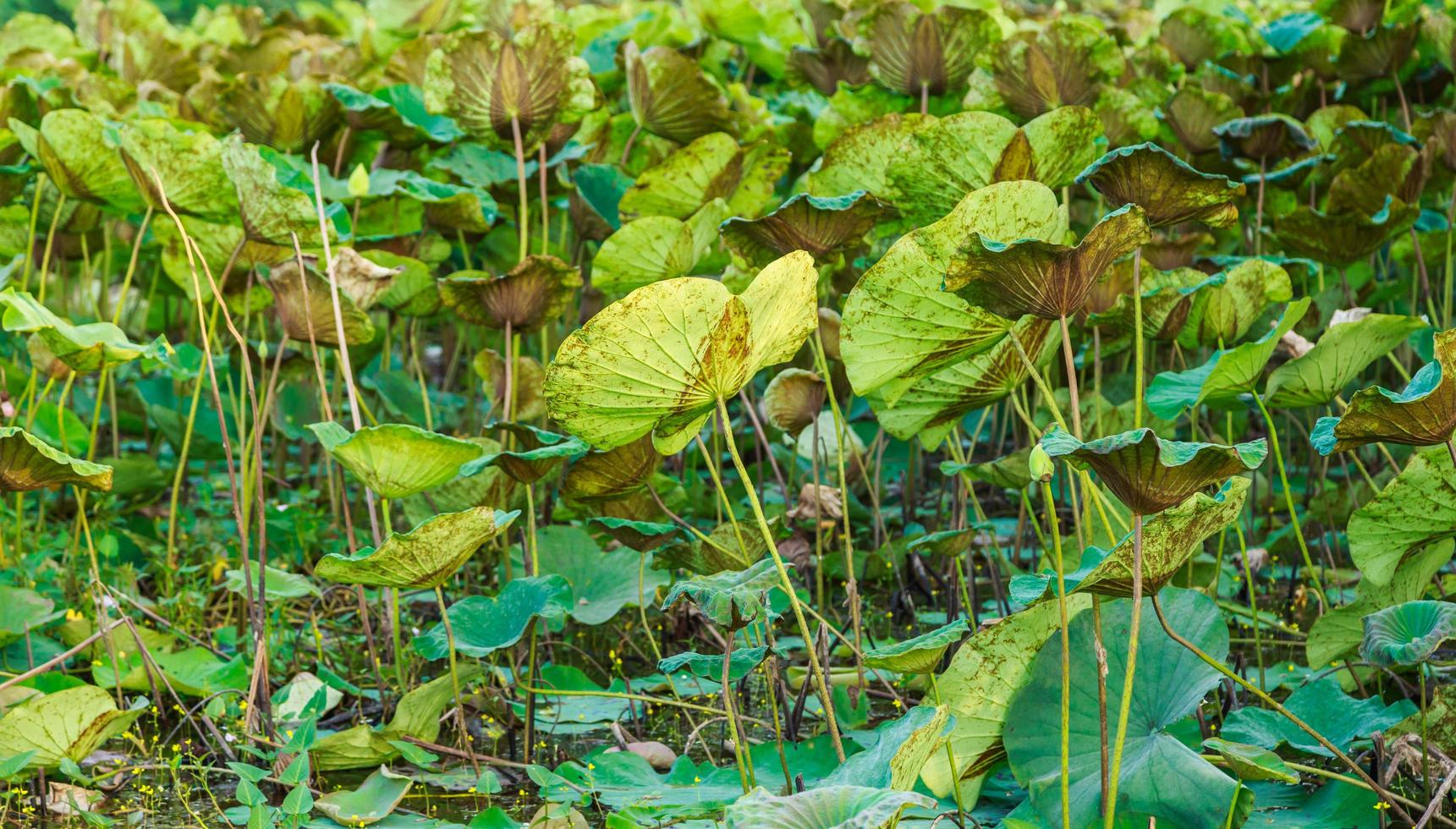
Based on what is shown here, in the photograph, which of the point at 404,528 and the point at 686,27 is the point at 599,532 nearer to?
the point at 404,528

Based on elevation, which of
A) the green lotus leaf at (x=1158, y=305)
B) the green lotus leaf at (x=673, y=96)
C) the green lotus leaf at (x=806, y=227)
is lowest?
the green lotus leaf at (x=1158, y=305)

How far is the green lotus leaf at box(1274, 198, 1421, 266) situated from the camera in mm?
1853

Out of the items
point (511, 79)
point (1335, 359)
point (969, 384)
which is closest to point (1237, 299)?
point (1335, 359)

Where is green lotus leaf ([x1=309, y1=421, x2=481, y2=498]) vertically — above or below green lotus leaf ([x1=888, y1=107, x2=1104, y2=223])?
below

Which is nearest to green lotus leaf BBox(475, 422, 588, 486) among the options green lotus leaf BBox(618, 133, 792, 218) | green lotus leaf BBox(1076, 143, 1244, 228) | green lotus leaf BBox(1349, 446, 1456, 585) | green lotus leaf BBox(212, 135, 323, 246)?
green lotus leaf BBox(212, 135, 323, 246)

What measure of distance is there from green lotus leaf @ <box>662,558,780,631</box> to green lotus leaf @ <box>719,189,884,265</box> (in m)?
0.40

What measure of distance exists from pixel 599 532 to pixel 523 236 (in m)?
0.52

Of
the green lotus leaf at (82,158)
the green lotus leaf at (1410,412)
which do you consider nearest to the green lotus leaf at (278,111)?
the green lotus leaf at (82,158)

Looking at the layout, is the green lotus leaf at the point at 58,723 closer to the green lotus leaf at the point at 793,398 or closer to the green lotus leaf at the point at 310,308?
the green lotus leaf at the point at 310,308

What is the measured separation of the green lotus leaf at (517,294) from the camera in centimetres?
158

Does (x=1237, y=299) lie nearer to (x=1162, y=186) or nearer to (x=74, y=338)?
(x=1162, y=186)

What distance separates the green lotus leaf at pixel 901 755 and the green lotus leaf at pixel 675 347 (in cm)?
32

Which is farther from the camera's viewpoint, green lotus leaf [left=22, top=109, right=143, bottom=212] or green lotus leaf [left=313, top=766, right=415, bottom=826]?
green lotus leaf [left=22, top=109, right=143, bottom=212]

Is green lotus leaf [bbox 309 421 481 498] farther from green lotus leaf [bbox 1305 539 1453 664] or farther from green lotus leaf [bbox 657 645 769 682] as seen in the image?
green lotus leaf [bbox 1305 539 1453 664]
